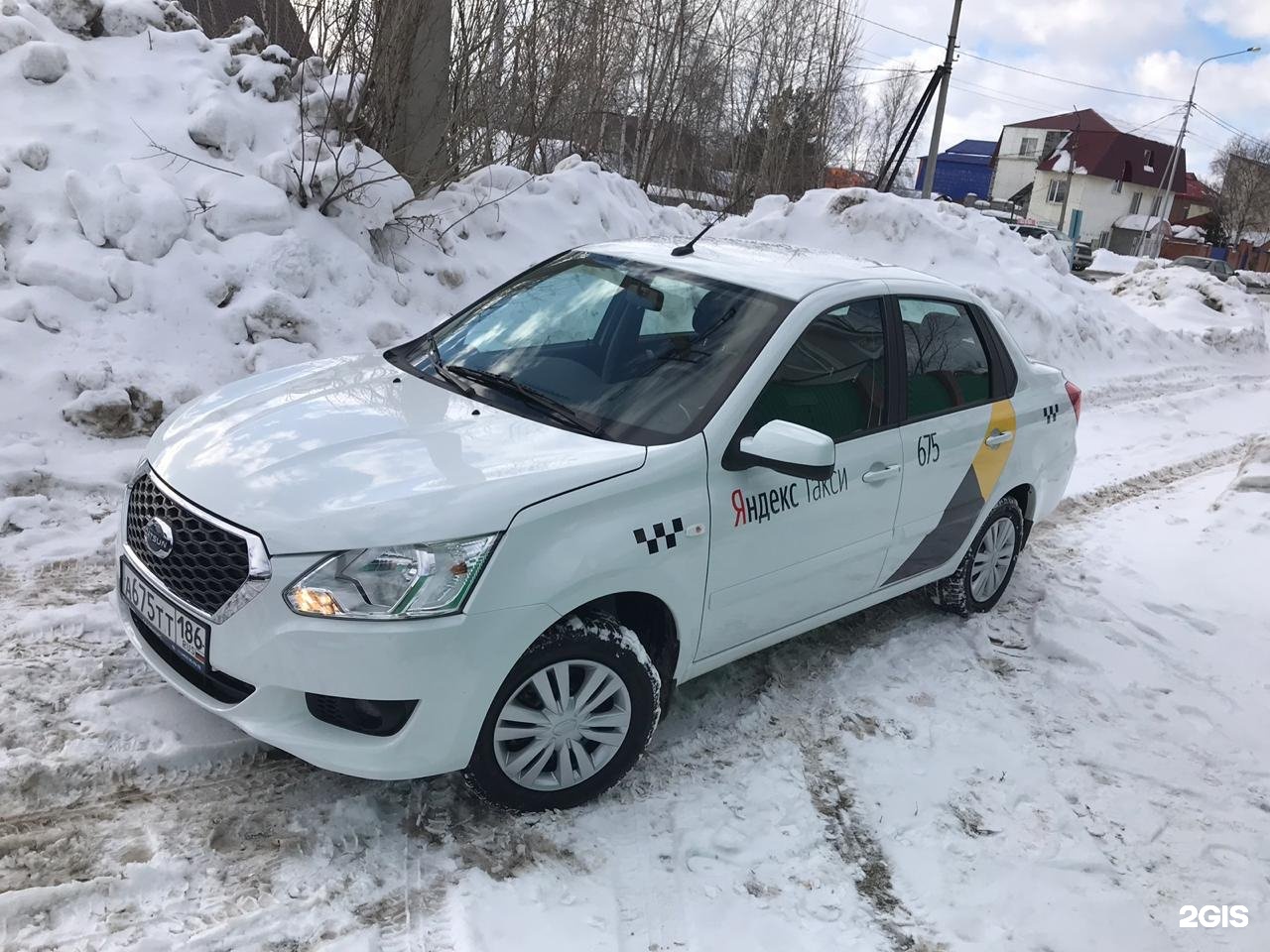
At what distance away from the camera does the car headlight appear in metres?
2.60

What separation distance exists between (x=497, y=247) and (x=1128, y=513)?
620 centimetres

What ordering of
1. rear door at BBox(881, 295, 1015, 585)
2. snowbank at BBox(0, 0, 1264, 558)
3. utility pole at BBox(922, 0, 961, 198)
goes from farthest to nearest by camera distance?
1. utility pole at BBox(922, 0, 961, 198)
2. snowbank at BBox(0, 0, 1264, 558)
3. rear door at BBox(881, 295, 1015, 585)

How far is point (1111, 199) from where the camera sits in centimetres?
6053

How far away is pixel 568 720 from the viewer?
9.83 ft

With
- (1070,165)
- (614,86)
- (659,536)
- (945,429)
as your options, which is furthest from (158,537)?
(1070,165)

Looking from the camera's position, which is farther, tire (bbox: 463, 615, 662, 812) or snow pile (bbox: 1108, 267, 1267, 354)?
snow pile (bbox: 1108, 267, 1267, 354)

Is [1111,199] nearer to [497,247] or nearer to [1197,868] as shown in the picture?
[497,247]

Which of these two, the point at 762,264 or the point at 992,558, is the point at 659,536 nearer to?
the point at 762,264

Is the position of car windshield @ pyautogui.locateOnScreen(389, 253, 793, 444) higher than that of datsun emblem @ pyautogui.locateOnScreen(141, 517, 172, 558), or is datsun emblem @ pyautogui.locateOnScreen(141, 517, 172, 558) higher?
car windshield @ pyautogui.locateOnScreen(389, 253, 793, 444)

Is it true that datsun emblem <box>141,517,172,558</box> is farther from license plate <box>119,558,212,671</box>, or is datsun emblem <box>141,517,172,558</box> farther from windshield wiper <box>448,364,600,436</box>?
windshield wiper <box>448,364,600,436</box>

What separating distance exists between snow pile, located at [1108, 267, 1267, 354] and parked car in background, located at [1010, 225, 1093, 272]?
10.6 meters

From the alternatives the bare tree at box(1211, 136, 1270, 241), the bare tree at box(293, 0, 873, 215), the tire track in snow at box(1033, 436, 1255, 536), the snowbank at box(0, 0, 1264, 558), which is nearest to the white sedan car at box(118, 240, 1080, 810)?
the snowbank at box(0, 0, 1264, 558)

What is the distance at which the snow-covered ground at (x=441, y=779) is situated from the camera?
2.73 meters

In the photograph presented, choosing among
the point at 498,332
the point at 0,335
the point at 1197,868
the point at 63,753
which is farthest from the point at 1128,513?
the point at 0,335
